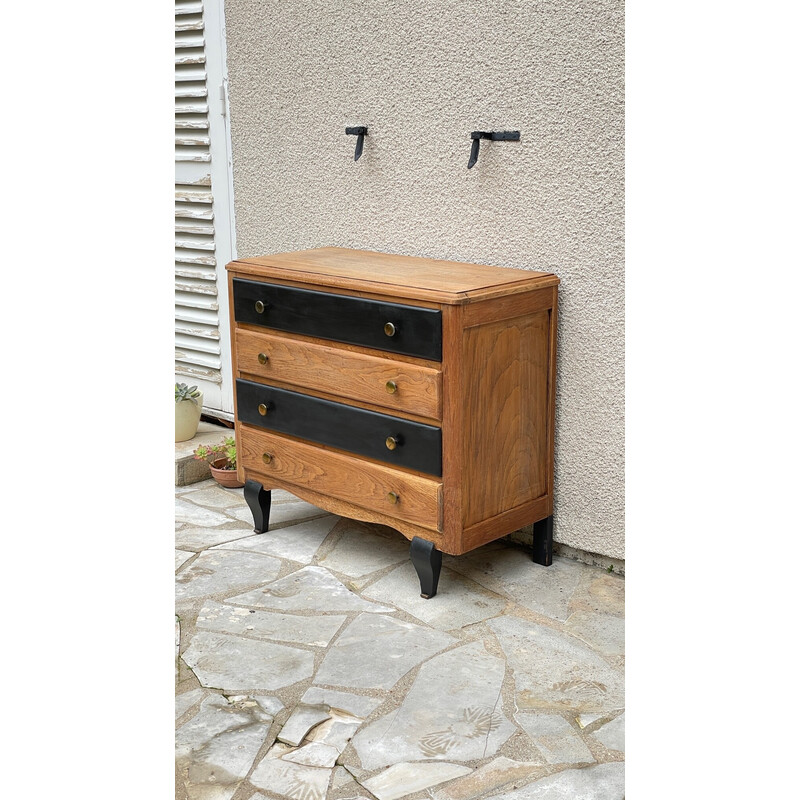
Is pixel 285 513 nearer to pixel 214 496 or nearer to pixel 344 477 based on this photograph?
pixel 214 496

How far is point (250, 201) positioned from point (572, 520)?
182cm

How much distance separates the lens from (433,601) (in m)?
2.76

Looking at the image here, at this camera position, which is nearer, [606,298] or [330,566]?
[606,298]

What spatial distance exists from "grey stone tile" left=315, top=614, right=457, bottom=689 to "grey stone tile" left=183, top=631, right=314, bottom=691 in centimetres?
8

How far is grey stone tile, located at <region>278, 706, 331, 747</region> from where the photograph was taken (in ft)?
6.82

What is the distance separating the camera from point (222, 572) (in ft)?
9.82

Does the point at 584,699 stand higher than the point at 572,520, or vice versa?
the point at 572,520

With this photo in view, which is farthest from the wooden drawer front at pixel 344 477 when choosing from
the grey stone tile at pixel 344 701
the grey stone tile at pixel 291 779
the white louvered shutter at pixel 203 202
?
the white louvered shutter at pixel 203 202

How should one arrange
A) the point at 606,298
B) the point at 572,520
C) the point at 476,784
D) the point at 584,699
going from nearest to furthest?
the point at 476,784, the point at 584,699, the point at 606,298, the point at 572,520

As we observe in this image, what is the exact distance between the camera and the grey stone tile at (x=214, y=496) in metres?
3.62

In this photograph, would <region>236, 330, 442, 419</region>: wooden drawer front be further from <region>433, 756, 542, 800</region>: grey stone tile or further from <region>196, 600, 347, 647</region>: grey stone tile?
<region>433, 756, 542, 800</region>: grey stone tile
